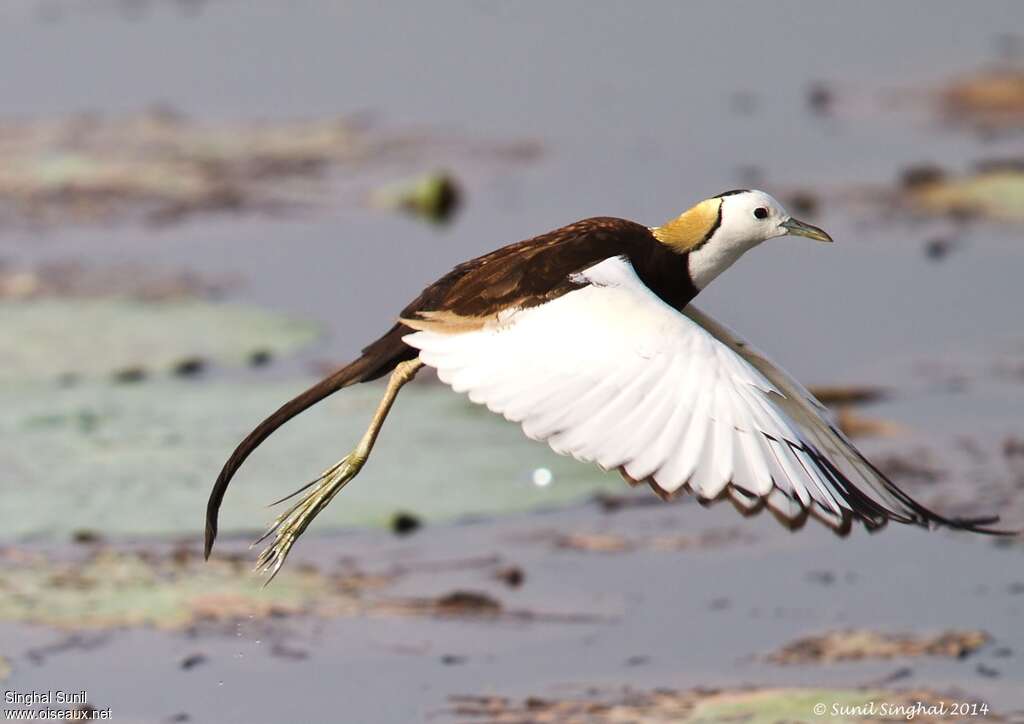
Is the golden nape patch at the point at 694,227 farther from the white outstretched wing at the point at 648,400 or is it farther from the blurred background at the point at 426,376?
the blurred background at the point at 426,376

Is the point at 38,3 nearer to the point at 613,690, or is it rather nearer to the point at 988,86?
the point at 988,86

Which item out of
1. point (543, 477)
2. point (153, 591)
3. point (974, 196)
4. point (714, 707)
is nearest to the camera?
point (714, 707)

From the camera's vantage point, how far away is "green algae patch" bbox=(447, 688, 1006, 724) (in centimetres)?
593

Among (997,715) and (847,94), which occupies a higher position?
(847,94)

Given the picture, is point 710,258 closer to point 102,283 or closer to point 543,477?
point 543,477

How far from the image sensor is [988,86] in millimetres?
12656

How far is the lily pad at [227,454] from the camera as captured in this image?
7.29 m

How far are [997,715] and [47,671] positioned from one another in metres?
2.65

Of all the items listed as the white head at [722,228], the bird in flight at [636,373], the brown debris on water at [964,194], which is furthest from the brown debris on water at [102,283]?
the white head at [722,228]

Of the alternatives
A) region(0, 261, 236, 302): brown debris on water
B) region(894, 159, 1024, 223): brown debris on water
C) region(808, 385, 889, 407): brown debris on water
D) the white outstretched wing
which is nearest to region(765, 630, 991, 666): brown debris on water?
the white outstretched wing

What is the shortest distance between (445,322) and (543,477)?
2029mm

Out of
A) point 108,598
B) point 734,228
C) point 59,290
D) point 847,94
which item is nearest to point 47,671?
point 108,598

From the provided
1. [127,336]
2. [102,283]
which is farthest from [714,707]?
[102,283]

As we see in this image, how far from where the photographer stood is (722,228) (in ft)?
19.0
